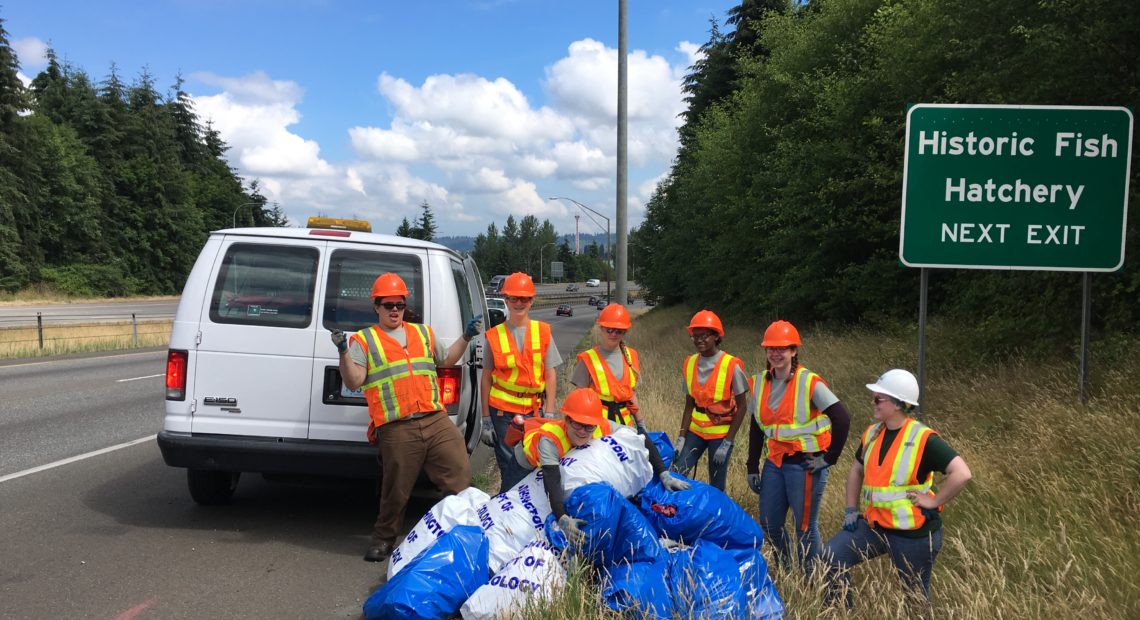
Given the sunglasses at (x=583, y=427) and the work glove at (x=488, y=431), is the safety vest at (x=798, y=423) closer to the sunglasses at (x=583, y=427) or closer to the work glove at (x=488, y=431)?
the sunglasses at (x=583, y=427)

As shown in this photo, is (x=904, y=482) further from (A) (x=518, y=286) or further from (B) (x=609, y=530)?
(A) (x=518, y=286)

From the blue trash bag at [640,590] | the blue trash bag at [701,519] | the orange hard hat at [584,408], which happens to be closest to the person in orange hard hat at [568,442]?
the orange hard hat at [584,408]

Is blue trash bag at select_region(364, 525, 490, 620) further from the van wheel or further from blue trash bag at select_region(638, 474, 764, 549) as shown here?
the van wheel

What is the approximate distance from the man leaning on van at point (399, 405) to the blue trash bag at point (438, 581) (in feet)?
3.29

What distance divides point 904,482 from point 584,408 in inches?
59.3

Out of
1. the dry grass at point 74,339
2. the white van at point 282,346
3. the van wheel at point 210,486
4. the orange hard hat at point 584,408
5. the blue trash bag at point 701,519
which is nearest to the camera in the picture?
the blue trash bag at point 701,519

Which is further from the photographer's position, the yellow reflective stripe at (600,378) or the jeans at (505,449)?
the jeans at (505,449)

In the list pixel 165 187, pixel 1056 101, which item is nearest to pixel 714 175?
pixel 1056 101

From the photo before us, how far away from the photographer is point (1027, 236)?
6121 millimetres

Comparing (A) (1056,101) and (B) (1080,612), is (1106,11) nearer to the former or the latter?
(A) (1056,101)

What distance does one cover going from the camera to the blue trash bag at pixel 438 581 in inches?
146

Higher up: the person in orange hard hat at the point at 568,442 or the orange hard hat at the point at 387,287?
the orange hard hat at the point at 387,287

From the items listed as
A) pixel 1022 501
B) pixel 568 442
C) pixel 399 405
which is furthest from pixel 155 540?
pixel 1022 501

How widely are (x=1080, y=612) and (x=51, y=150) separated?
69.0m
